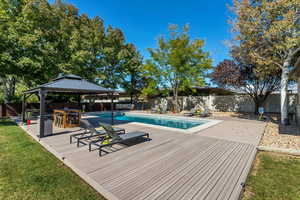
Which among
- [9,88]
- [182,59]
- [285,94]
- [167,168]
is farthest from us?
[182,59]

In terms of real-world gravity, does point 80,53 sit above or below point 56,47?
below

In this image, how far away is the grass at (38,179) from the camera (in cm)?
243

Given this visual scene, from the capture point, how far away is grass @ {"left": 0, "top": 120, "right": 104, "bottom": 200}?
2.43 meters

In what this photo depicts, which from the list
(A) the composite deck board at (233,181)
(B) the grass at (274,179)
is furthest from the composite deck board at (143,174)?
(B) the grass at (274,179)

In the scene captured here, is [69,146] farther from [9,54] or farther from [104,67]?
[104,67]

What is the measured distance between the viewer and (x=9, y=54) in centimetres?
1117

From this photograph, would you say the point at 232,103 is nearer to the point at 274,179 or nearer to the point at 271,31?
the point at 271,31

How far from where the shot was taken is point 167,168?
3189 mm

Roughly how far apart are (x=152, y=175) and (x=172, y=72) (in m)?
15.5

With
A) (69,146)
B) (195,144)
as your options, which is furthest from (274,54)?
(69,146)

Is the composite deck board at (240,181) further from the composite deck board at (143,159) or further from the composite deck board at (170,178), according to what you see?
the composite deck board at (143,159)

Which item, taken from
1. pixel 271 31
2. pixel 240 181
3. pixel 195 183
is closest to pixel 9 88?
pixel 195 183

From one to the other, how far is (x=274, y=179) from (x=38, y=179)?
5146 mm

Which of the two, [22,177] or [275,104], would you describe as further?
[275,104]
